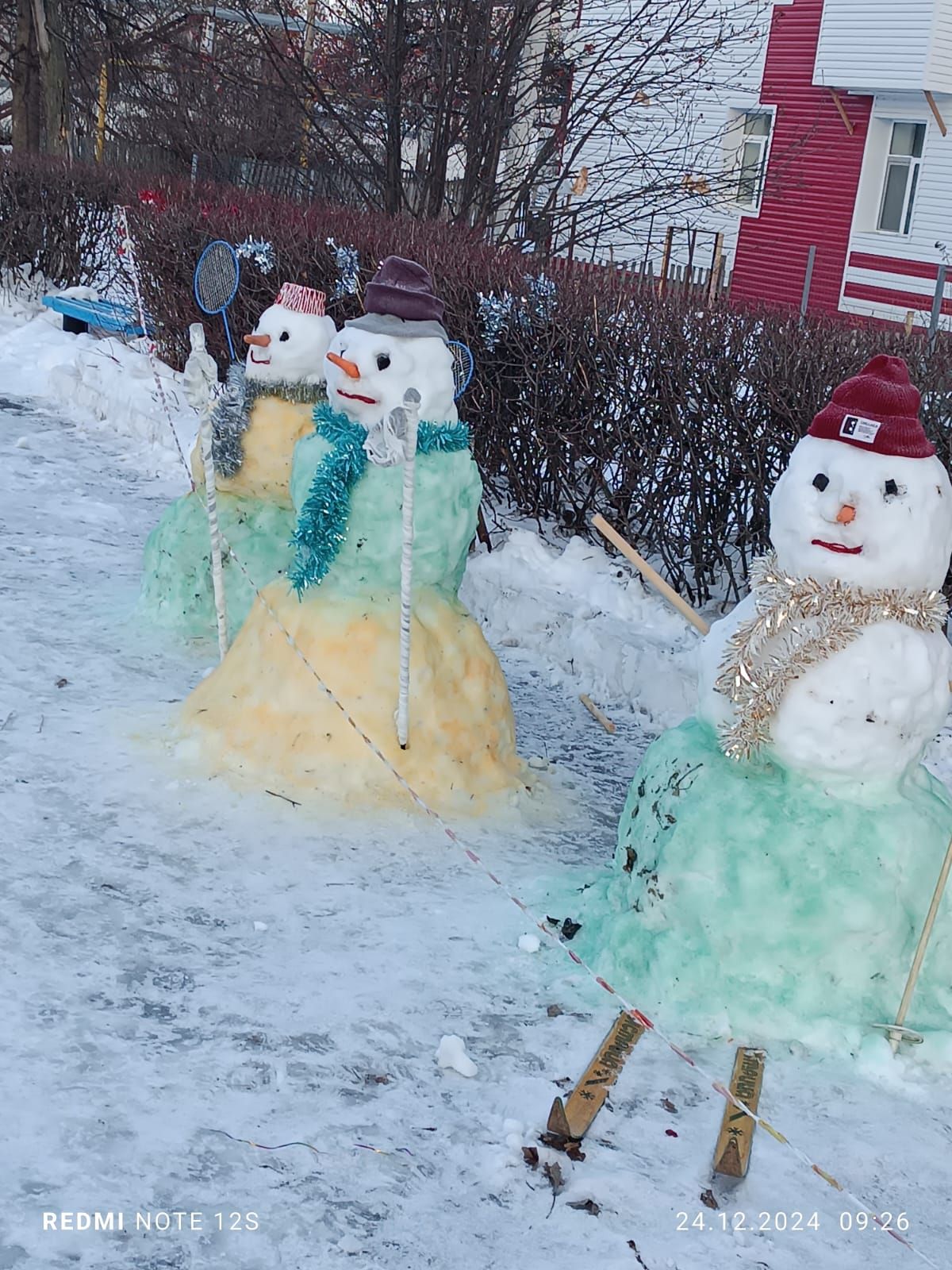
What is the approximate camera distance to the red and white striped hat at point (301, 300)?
530 cm

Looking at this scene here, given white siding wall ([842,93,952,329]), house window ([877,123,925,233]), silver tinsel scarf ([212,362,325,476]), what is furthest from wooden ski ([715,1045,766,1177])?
house window ([877,123,925,233])

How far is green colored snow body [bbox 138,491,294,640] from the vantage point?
553 cm

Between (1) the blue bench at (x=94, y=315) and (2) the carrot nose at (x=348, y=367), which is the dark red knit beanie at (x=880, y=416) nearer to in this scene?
(2) the carrot nose at (x=348, y=367)

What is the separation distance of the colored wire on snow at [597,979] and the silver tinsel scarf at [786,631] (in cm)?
73

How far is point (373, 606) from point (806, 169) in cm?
1687

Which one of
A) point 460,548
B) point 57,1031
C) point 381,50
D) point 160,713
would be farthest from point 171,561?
point 381,50

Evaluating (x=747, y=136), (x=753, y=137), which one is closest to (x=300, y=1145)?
(x=753, y=137)

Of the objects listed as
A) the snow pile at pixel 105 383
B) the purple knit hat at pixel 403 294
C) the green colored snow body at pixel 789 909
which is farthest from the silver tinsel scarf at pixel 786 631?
the snow pile at pixel 105 383

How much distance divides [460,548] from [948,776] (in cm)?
197

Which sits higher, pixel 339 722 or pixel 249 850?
pixel 339 722

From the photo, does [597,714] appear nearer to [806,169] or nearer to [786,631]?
[786,631]

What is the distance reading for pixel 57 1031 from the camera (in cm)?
312

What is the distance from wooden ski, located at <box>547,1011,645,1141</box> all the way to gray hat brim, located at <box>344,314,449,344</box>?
2.35 meters

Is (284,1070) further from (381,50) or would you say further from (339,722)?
(381,50)
